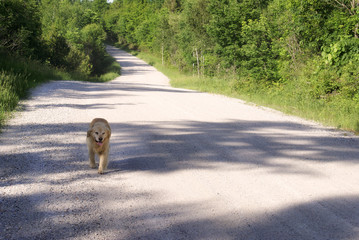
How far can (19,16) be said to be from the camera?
2116 centimetres

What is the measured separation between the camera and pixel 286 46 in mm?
16375

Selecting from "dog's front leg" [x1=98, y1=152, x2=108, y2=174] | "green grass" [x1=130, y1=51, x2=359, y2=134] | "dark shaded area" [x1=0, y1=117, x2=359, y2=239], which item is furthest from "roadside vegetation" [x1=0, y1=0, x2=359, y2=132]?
"dog's front leg" [x1=98, y1=152, x2=108, y2=174]

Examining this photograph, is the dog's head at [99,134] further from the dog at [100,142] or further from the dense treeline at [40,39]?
the dense treeline at [40,39]

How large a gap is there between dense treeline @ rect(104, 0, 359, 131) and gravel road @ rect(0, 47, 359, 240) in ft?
12.9

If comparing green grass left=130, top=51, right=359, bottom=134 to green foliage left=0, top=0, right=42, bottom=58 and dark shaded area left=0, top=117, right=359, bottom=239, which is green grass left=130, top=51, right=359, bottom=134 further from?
green foliage left=0, top=0, right=42, bottom=58

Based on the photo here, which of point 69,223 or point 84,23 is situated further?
point 84,23

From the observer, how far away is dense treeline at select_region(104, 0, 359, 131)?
1032 cm

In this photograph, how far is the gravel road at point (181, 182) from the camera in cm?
298

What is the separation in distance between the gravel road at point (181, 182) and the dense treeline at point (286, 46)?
3.93m

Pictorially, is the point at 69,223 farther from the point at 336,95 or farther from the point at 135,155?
the point at 336,95

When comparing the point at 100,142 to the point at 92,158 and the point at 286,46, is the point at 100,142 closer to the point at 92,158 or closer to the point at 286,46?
the point at 92,158

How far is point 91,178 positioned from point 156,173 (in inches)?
34.4

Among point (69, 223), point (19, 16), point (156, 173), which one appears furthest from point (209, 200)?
point (19, 16)

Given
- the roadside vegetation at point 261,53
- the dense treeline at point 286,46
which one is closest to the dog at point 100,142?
the roadside vegetation at point 261,53
